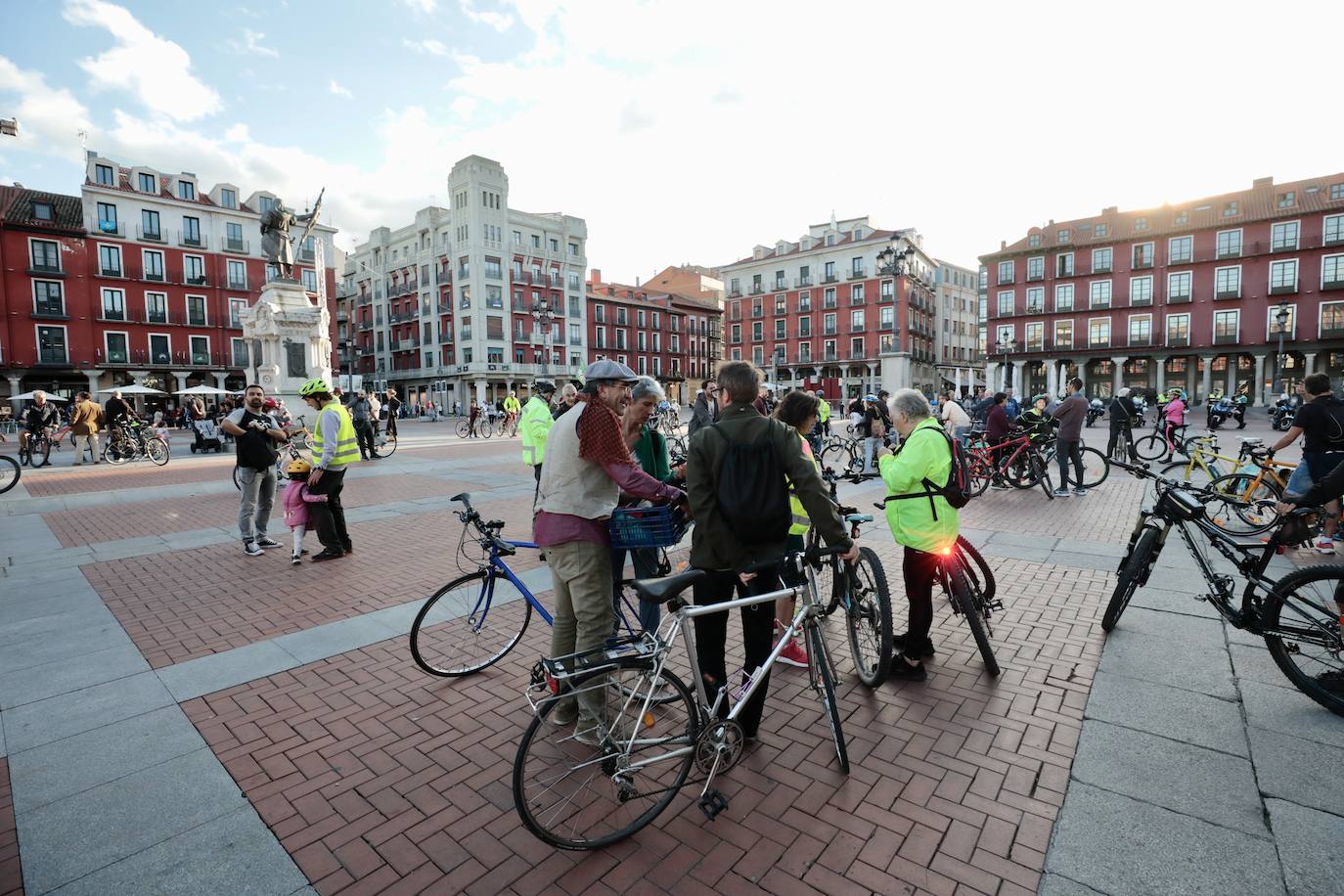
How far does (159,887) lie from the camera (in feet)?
7.93

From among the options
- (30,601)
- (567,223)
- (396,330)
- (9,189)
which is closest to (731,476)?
(30,601)

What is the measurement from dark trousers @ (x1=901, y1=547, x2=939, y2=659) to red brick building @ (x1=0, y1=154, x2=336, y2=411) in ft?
169

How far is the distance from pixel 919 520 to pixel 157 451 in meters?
19.5

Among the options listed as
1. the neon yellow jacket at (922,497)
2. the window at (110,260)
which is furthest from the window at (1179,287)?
the window at (110,260)

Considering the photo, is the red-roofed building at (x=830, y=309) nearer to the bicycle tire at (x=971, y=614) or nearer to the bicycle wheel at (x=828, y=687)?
the bicycle tire at (x=971, y=614)

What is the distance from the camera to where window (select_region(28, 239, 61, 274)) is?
127 feet

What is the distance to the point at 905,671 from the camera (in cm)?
414

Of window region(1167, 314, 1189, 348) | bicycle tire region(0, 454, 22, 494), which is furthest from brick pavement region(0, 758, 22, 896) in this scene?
window region(1167, 314, 1189, 348)

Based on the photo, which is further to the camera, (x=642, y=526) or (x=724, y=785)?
(x=642, y=526)

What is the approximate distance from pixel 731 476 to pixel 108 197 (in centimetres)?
5514

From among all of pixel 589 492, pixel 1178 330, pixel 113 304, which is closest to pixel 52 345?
pixel 113 304

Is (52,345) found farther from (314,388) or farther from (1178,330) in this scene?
(1178,330)

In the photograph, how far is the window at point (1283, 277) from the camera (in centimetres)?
4503

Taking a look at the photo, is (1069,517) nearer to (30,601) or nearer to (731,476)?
(731,476)
